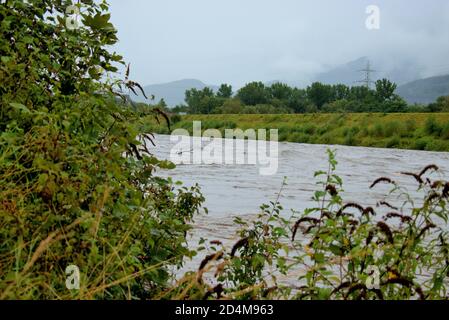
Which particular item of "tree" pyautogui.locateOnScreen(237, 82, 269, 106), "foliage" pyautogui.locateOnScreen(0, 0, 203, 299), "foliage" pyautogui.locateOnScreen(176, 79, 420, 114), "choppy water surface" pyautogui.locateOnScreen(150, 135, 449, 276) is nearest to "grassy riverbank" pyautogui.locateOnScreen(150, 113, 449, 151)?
"choppy water surface" pyautogui.locateOnScreen(150, 135, 449, 276)

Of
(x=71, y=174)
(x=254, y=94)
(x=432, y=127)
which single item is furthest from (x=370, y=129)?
(x=254, y=94)

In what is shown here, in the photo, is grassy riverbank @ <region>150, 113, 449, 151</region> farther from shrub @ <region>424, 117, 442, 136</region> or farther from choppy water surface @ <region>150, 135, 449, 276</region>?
choppy water surface @ <region>150, 135, 449, 276</region>

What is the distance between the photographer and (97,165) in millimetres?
3541

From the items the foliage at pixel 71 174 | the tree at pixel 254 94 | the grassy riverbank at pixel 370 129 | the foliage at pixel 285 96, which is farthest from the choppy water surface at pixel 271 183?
the tree at pixel 254 94

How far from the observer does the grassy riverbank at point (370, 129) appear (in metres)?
35.2

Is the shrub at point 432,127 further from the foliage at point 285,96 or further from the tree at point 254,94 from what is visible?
the tree at point 254,94

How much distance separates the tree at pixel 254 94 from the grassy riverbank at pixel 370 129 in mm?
68689

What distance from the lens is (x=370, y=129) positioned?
38.9m

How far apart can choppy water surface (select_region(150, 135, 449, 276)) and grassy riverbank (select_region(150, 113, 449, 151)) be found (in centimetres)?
810

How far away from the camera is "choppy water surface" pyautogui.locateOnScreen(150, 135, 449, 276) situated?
10500 millimetres

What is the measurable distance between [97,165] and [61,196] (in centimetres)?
57

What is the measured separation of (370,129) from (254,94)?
8192 cm
